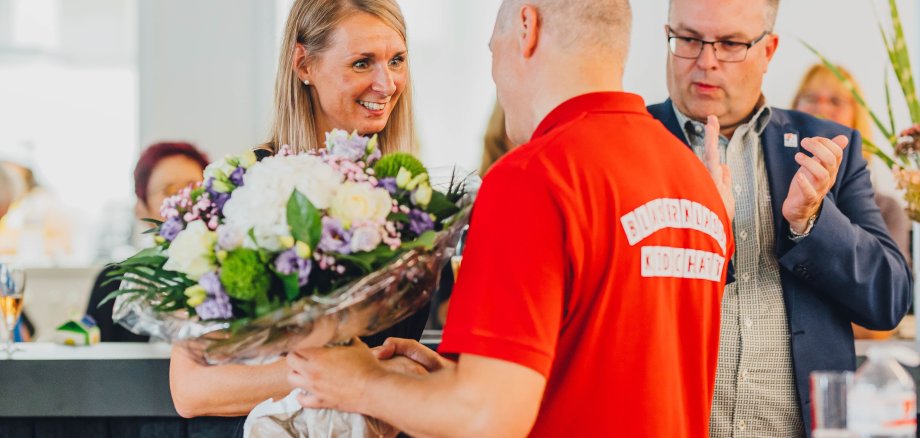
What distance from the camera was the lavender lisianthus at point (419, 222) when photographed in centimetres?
146

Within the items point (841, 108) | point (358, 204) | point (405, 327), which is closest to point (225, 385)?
point (405, 327)

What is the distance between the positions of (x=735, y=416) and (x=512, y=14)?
1008mm

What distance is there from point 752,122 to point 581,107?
2.92 feet

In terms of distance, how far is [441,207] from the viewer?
152cm

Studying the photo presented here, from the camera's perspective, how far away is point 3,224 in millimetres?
5461

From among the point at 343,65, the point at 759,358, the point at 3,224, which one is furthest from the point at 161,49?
the point at 759,358

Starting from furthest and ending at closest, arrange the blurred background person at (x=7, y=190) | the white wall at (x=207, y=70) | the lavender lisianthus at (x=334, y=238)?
the white wall at (x=207, y=70)
the blurred background person at (x=7, y=190)
the lavender lisianthus at (x=334, y=238)

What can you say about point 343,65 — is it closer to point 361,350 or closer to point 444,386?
point 361,350

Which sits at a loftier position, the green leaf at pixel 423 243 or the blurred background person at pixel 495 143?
the blurred background person at pixel 495 143

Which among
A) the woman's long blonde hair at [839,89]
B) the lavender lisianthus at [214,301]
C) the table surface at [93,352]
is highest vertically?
the woman's long blonde hair at [839,89]

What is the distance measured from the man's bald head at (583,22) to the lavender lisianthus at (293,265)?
50 cm

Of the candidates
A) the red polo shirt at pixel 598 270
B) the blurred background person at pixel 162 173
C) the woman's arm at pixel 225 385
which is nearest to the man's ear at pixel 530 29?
the red polo shirt at pixel 598 270

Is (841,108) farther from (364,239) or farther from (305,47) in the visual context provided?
(364,239)

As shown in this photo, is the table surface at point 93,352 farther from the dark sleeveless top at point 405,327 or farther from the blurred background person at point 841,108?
the blurred background person at point 841,108
